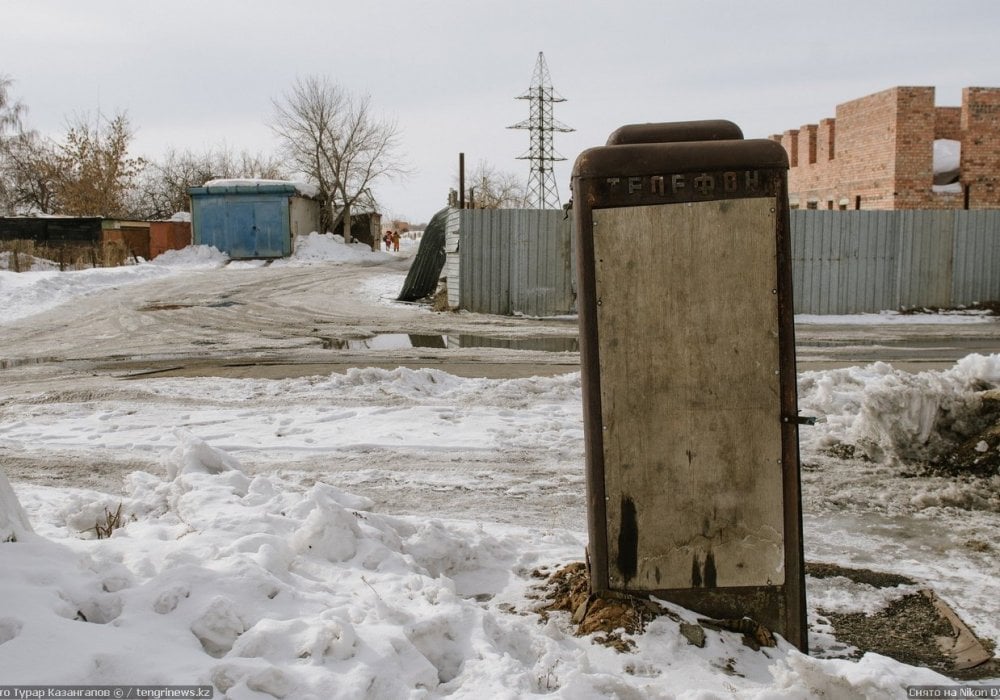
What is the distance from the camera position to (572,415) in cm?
752

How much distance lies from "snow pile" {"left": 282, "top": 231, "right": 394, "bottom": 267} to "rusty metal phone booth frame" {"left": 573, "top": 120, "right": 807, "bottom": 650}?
31.6 meters

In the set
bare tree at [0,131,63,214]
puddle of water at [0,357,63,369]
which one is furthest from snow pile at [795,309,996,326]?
bare tree at [0,131,63,214]

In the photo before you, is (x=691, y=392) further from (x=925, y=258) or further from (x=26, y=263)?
(x=26, y=263)

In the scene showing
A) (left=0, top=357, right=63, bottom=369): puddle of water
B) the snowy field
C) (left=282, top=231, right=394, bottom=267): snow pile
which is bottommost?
the snowy field

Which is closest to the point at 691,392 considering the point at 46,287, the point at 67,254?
the point at 46,287

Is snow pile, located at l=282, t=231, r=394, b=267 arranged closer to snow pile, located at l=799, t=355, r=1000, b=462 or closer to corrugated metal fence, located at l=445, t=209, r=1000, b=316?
corrugated metal fence, located at l=445, t=209, r=1000, b=316

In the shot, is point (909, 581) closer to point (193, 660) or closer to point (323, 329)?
point (193, 660)

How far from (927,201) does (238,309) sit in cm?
1837

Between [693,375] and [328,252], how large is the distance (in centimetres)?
3417

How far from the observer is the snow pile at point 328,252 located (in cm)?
3496

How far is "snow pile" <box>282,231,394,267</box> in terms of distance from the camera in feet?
115

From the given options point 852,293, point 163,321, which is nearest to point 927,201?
point 852,293

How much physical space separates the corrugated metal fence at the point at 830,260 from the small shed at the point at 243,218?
58.1 feet

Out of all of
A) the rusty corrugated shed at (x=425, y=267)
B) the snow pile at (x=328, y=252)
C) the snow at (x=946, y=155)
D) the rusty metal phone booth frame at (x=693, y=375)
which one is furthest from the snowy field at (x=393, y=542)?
the snow pile at (x=328, y=252)
